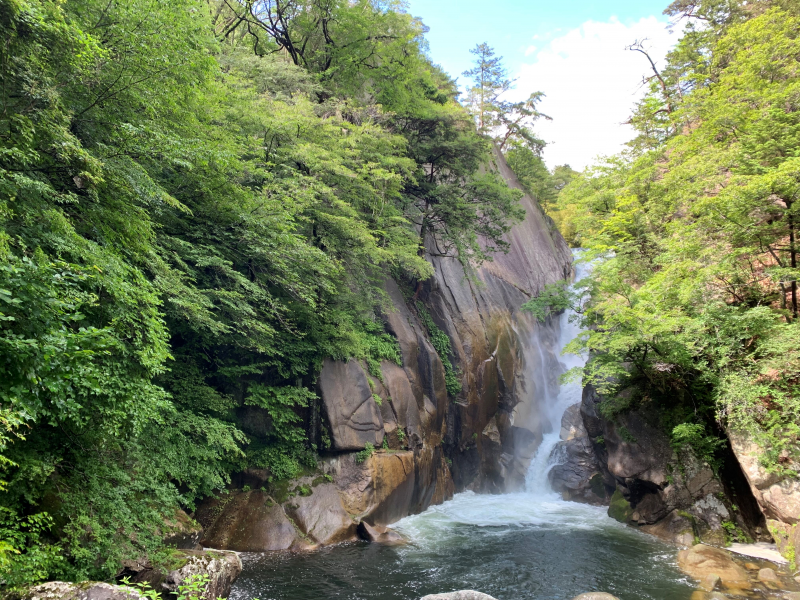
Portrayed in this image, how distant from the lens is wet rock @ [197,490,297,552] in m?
10.6

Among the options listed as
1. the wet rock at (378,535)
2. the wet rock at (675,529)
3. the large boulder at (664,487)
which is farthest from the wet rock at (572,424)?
the wet rock at (378,535)

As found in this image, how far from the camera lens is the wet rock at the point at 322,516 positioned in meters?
11.5

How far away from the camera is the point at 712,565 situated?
9977mm

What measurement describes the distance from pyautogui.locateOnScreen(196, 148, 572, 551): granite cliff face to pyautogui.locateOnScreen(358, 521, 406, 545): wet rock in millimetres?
376

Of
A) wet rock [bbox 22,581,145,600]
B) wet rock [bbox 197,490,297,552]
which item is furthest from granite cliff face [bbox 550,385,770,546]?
wet rock [bbox 22,581,145,600]

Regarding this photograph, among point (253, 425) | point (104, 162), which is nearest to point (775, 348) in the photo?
point (253, 425)

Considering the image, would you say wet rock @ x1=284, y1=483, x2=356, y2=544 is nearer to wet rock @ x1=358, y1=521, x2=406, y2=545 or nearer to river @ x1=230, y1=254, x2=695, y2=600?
wet rock @ x1=358, y1=521, x2=406, y2=545

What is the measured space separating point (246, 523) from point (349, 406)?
405cm

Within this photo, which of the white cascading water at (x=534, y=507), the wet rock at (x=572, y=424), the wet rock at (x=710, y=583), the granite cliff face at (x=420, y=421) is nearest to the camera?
the wet rock at (x=710, y=583)

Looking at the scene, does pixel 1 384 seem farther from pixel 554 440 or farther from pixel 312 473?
pixel 554 440

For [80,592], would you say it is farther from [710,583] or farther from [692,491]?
[692,491]

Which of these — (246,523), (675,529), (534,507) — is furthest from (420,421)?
(675,529)

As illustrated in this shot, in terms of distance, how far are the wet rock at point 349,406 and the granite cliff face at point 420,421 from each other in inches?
1.2

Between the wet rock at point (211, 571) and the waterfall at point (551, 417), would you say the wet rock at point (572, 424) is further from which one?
the wet rock at point (211, 571)
